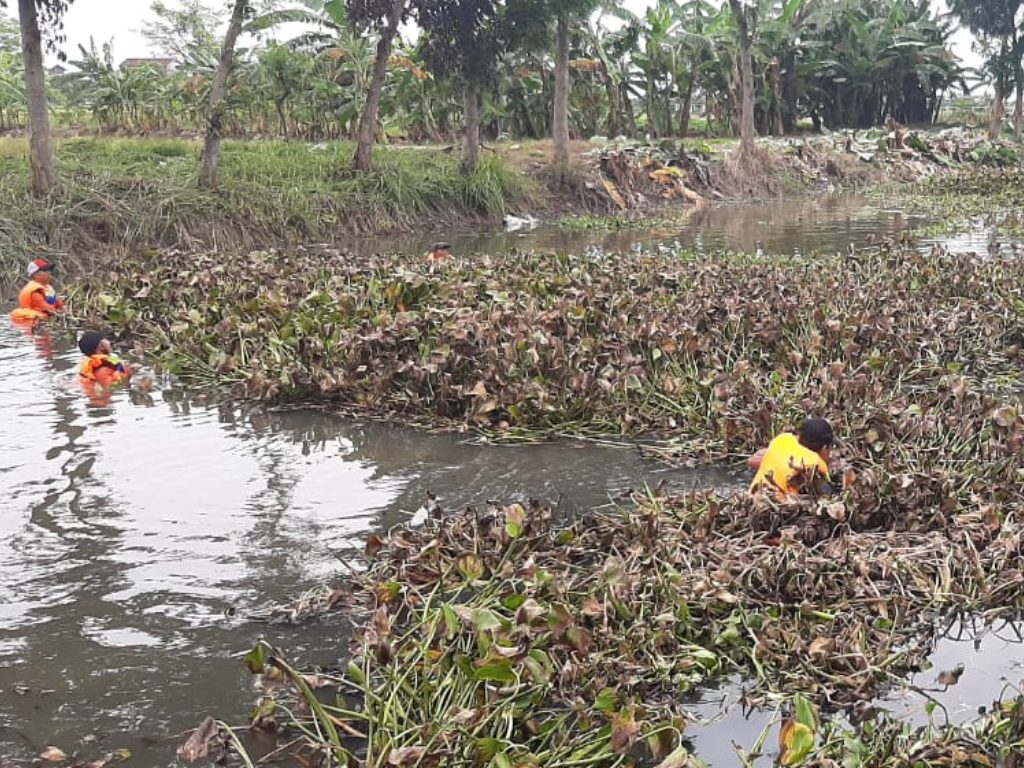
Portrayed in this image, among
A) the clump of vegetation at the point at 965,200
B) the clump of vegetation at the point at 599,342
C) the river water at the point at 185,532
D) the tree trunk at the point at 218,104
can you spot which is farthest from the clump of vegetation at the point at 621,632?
the clump of vegetation at the point at 965,200

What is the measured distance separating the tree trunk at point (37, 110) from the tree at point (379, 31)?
6753 millimetres

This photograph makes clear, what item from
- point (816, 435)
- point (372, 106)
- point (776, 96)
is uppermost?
point (776, 96)

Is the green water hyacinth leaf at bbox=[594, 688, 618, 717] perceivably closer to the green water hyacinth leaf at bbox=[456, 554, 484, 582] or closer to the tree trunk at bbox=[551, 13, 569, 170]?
the green water hyacinth leaf at bbox=[456, 554, 484, 582]

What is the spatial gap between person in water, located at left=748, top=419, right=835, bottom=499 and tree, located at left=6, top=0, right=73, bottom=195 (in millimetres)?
13880

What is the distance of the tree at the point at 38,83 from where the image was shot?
53.6 feet

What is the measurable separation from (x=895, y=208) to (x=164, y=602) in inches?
961

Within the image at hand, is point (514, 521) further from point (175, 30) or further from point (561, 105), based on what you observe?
point (175, 30)

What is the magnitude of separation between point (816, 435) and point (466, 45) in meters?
19.0

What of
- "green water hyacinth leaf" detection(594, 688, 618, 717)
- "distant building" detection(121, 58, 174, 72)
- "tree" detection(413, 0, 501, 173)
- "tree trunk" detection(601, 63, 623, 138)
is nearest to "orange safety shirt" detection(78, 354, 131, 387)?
"green water hyacinth leaf" detection(594, 688, 618, 717)

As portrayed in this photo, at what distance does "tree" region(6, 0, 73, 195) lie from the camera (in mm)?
16344

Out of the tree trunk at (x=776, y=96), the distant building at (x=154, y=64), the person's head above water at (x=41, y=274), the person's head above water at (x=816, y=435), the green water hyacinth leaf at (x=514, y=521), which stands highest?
the distant building at (x=154, y=64)

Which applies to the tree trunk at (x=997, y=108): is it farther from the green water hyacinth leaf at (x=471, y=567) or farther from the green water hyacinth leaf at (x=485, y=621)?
the green water hyacinth leaf at (x=485, y=621)

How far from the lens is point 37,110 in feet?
54.5

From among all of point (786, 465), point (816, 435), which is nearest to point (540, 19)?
point (816, 435)
